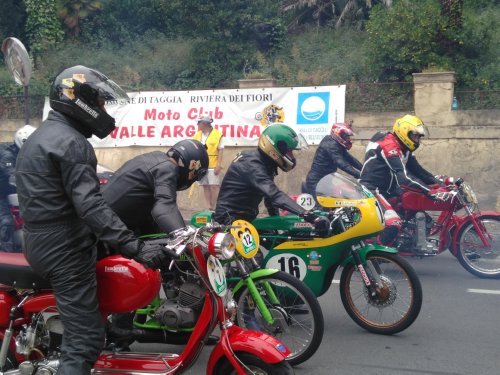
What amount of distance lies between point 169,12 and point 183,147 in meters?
20.2

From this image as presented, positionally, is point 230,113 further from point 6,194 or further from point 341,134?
point 6,194

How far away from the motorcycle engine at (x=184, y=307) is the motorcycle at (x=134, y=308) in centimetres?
1

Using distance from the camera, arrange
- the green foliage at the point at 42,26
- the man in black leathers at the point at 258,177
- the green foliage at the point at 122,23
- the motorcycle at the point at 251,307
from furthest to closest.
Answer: the green foliage at the point at 122,23 → the green foliage at the point at 42,26 → the man in black leathers at the point at 258,177 → the motorcycle at the point at 251,307

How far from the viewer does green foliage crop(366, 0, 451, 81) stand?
1722 centimetres

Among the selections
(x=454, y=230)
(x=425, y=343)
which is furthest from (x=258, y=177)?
(x=454, y=230)

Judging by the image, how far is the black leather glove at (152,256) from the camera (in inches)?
166

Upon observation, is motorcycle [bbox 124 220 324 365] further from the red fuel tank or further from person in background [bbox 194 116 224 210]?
person in background [bbox 194 116 224 210]

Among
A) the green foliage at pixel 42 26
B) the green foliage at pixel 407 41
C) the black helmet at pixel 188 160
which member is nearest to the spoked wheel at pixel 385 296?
the black helmet at pixel 188 160

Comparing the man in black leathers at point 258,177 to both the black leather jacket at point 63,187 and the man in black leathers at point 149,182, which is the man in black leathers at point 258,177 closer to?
the man in black leathers at point 149,182

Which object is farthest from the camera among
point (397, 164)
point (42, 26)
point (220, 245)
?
point (42, 26)

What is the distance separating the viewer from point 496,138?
1448 centimetres

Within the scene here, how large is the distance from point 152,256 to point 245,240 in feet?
3.14

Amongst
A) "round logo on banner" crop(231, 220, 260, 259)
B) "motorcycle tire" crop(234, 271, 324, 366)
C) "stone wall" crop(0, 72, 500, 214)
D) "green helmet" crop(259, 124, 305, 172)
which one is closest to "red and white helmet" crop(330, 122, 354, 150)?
"stone wall" crop(0, 72, 500, 214)

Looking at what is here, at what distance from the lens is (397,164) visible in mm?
9320
